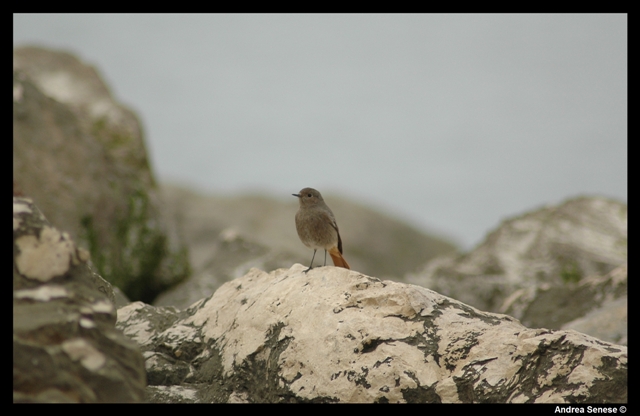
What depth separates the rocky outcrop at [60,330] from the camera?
10.6ft

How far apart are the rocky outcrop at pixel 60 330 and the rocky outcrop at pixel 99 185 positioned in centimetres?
576

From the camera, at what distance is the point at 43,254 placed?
367 cm

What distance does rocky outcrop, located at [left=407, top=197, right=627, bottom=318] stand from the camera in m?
9.66

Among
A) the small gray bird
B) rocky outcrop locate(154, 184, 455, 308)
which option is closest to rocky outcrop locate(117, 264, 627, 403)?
the small gray bird

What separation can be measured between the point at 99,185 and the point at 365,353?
7205 millimetres

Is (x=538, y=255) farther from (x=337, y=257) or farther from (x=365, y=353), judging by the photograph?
(x=365, y=353)

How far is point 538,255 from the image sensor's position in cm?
1027

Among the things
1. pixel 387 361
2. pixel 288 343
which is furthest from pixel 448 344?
pixel 288 343

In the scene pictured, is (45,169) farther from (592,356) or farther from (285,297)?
(592,356)

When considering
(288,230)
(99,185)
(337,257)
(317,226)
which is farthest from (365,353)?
(288,230)

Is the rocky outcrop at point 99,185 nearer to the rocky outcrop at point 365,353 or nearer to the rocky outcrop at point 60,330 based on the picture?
the rocky outcrop at point 365,353

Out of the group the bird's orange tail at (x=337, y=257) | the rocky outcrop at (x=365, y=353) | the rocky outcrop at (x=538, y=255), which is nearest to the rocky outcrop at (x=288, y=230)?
the rocky outcrop at (x=538, y=255)

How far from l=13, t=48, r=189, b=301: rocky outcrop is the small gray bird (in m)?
4.26
